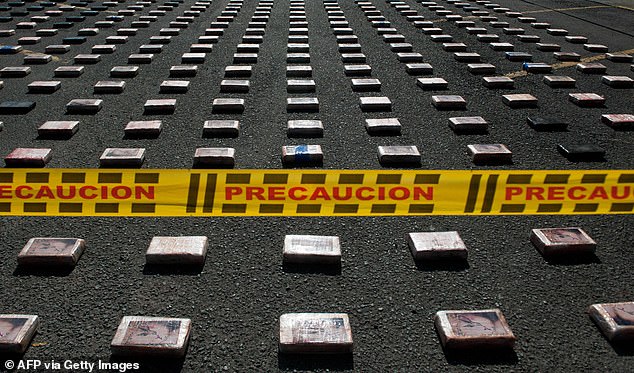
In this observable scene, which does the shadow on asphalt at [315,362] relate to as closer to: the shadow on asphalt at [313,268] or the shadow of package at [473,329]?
the shadow of package at [473,329]

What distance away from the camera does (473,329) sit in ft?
8.61

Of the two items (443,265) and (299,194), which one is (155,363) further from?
(443,265)

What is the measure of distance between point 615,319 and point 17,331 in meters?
3.16

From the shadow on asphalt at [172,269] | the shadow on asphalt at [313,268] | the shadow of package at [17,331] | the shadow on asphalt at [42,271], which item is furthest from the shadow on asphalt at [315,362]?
the shadow on asphalt at [42,271]

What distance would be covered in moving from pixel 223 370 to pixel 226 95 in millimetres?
4288

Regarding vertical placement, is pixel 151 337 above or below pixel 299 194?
below

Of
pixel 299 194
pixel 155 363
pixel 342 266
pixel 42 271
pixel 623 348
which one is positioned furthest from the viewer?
pixel 299 194

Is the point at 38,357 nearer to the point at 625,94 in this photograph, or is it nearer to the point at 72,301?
the point at 72,301

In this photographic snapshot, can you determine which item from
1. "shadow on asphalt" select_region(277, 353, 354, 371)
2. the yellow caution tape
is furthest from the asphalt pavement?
the yellow caution tape

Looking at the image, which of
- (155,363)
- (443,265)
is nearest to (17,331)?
(155,363)

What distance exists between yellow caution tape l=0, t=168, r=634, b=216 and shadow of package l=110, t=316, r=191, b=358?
0.90 m

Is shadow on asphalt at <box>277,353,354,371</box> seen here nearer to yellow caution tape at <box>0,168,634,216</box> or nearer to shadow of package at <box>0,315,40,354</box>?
yellow caution tape at <box>0,168,634,216</box>

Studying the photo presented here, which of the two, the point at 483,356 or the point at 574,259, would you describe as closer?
the point at 483,356

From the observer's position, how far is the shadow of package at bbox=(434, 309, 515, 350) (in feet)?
8.41
